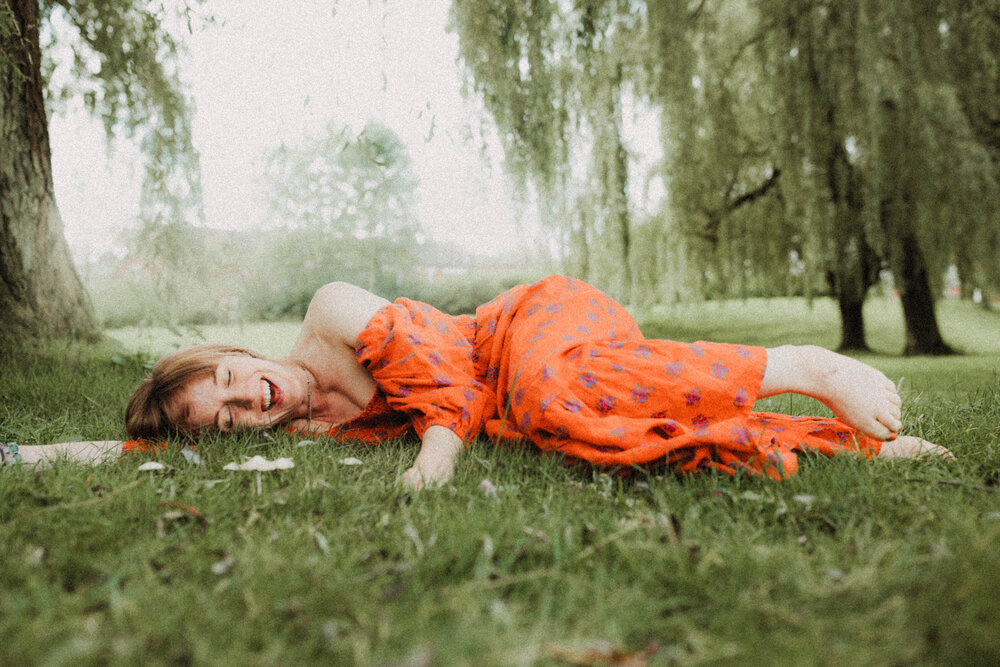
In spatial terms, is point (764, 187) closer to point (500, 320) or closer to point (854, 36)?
point (854, 36)

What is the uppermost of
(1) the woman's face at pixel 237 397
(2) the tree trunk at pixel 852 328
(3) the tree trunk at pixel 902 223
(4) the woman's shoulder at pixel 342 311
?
(3) the tree trunk at pixel 902 223

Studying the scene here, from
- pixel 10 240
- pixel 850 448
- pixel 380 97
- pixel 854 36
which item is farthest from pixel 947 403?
pixel 10 240

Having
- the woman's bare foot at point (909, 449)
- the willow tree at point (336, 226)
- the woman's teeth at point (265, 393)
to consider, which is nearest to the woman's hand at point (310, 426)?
the woman's teeth at point (265, 393)

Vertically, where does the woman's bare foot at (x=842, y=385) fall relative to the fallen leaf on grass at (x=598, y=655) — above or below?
above

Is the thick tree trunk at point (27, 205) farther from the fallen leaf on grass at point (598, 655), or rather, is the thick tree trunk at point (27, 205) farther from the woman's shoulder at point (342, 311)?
the fallen leaf on grass at point (598, 655)

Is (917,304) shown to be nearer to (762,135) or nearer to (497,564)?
(762,135)

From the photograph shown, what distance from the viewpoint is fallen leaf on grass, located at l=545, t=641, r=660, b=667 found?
0.72 metres

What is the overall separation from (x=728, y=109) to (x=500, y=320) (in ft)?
16.1

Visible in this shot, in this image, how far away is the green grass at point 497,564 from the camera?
740mm

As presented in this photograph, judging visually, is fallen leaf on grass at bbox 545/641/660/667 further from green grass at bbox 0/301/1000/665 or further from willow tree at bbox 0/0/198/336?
willow tree at bbox 0/0/198/336

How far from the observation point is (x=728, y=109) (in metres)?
5.84

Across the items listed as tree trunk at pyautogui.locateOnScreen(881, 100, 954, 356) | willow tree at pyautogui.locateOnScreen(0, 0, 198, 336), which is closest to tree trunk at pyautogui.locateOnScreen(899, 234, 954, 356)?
tree trunk at pyautogui.locateOnScreen(881, 100, 954, 356)

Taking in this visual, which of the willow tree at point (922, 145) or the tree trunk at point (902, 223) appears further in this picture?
the tree trunk at point (902, 223)

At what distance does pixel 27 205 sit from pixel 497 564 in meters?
3.83
